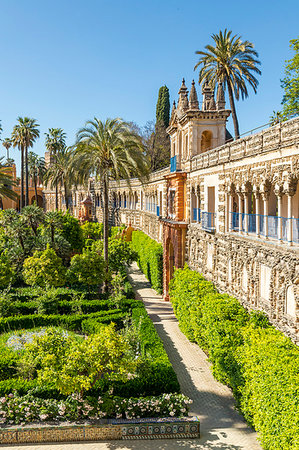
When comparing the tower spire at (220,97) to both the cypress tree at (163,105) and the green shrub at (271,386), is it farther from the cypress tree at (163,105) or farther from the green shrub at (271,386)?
the cypress tree at (163,105)

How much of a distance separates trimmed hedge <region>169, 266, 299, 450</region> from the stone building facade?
0.80 metres

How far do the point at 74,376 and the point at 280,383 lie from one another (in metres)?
6.67

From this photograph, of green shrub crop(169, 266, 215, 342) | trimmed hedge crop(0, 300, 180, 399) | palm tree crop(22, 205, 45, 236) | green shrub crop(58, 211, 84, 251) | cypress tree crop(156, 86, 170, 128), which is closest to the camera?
trimmed hedge crop(0, 300, 180, 399)

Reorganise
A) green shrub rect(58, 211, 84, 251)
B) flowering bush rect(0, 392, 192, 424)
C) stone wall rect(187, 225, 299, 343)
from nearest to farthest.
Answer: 1. stone wall rect(187, 225, 299, 343)
2. flowering bush rect(0, 392, 192, 424)
3. green shrub rect(58, 211, 84, 251)

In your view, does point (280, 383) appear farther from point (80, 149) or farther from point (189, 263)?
point (80, 149)

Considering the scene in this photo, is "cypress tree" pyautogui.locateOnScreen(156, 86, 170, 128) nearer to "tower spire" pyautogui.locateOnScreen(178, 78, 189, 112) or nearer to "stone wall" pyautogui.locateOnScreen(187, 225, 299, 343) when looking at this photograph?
"tower spire" pyautogui.locateOnScreen(178, 78, 189, 112)

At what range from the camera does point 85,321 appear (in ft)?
73.8

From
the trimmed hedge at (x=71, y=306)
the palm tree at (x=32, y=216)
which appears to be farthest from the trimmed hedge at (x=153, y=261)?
the palm tree at (x=32, y=216)

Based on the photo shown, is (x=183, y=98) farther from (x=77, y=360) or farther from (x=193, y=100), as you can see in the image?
(x=77, y=360)

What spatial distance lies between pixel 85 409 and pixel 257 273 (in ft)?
28.3

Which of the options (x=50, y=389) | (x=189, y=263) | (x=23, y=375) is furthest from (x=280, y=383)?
(x=189, y=263)

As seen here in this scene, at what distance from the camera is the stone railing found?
43.7 ft

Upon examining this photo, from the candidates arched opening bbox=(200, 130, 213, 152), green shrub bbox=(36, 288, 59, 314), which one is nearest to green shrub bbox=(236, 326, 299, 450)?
green shrub bbox=(36, 288, 59, 314)

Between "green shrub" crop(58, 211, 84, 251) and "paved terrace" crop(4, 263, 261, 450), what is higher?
"green shrub" crop(58, 211, 84, 251)
